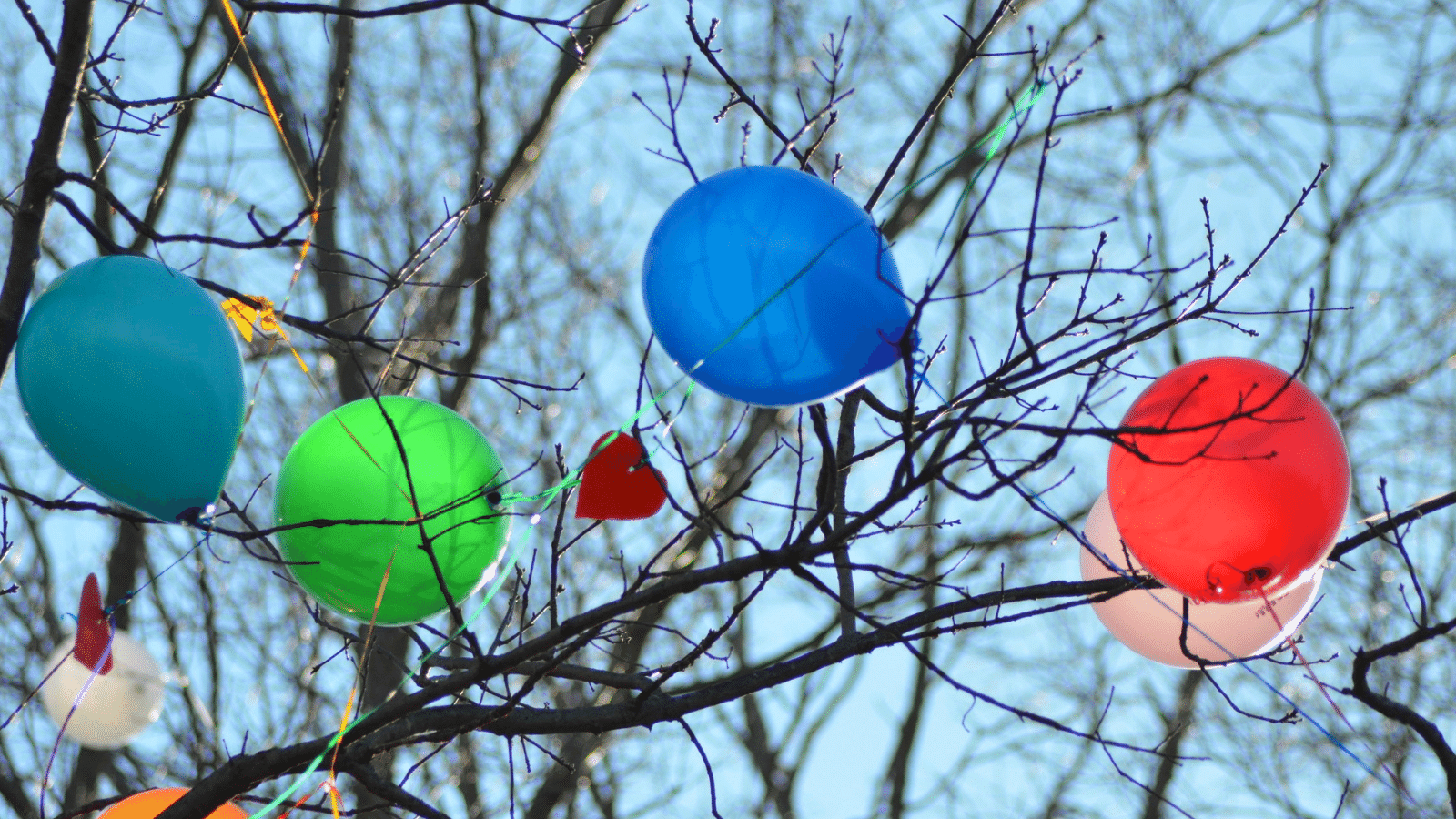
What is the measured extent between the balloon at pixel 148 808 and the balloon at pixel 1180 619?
6.32 ft

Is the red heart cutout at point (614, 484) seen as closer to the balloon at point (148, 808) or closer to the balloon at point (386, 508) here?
the balloon at point (386, 508)

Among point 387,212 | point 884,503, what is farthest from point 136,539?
point 884,503

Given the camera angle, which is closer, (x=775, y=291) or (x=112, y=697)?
(x=775, y=291)

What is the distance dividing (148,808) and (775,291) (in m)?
1.70

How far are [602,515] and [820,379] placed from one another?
592 mm

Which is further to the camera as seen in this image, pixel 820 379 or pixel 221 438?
pixel 221 438

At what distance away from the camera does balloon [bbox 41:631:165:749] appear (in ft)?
14.3

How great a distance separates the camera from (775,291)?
7.25 feet

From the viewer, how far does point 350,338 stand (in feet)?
8.62

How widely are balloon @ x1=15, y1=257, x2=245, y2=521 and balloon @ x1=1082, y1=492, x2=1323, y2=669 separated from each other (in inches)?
72.7

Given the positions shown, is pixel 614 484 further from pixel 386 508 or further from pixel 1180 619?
pixel 1180 619

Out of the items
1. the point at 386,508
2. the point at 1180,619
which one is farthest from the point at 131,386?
the point at 1180,619

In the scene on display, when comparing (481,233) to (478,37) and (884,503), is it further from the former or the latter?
(884,503)

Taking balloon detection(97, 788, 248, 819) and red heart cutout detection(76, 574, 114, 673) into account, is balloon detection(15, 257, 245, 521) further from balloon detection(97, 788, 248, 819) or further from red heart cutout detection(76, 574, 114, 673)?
balloon detection(97, 788, 248, 819)
